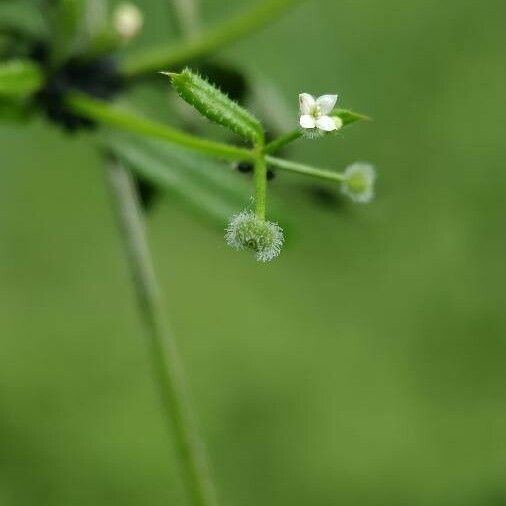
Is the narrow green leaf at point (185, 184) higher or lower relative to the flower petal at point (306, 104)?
higher

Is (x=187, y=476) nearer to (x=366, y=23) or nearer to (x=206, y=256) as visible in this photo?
(x=206, y=256)

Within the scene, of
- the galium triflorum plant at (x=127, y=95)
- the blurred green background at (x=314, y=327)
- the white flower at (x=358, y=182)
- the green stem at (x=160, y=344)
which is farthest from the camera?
the blurred green background at (x=314, y=327)

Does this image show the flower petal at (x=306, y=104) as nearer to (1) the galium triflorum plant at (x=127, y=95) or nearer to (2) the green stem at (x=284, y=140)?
(2) the green stem at (x=284, y=140)

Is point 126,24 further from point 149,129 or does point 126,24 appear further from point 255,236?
point 255,236

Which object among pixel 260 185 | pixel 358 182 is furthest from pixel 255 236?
pixel 358 182

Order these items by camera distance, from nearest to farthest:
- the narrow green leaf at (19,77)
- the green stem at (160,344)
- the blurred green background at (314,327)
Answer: the narrow green leaf at (19,77)
the green stem at (160,344)
the blurred green background at (314,327)

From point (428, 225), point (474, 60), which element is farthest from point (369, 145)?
point (474, 60)

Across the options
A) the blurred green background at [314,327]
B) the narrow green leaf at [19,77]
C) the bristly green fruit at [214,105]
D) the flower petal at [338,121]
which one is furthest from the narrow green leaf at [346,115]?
the blurred green background at [314,327]
